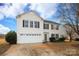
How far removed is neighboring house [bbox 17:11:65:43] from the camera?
2719mm

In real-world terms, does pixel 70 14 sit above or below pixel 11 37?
above

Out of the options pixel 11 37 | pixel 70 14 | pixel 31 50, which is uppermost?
pixel 70 14

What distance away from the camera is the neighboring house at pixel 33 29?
8.92ft

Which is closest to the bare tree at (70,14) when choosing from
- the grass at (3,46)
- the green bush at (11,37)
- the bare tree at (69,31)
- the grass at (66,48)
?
the bare tree at (69,31)

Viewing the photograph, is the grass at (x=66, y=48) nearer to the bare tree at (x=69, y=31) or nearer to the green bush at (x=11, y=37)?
the bare tree at (x=69, y=31)

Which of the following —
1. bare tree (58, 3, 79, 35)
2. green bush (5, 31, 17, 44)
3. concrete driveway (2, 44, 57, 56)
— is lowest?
concrete driveway (2, 44, 57, 56)

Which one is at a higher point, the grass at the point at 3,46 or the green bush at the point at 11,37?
the green bush at the point at 11,37

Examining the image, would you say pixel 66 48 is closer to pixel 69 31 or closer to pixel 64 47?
pixel 64 47

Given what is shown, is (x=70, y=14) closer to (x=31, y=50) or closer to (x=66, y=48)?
(x=66, y=48)

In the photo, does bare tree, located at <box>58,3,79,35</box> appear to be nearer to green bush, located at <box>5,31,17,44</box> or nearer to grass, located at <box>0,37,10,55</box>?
green bush, located at <box>5,31,17,44</box>

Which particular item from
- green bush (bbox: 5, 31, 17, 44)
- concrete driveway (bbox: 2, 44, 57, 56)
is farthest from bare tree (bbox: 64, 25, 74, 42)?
green bush (bbox: 5, 31, 17, 44)

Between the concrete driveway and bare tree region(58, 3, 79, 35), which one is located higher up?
bare tree region(58, 3, 79, 35)

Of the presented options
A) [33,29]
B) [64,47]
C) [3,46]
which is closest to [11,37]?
[3,46]

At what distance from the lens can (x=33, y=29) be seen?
8.95ft
